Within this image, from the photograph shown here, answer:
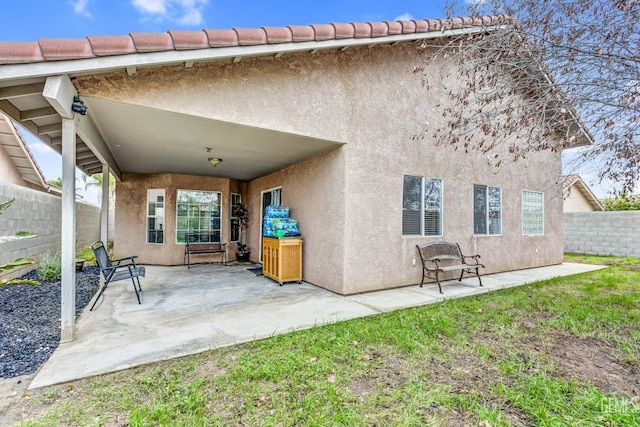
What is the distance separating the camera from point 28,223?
22.1 feet

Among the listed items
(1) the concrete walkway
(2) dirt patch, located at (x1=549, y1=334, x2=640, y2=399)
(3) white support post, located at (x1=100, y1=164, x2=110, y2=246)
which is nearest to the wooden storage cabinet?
(1) the concrete walkway

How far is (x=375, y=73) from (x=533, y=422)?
5908 mm

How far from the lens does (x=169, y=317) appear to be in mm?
4504

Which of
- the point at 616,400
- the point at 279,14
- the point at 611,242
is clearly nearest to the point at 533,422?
the point at 616,400

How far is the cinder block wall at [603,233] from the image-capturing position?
1146 centimetres

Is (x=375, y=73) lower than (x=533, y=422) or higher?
higher

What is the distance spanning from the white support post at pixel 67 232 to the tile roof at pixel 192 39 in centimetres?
90

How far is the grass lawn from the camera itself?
2.30 meters

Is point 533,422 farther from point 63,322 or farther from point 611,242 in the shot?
point 611,242

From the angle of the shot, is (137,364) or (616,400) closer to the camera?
(616,400)

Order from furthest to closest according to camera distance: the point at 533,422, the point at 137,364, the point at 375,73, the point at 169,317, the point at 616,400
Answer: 1. the point at 375,73
2. the point at 169,317
3. the point at 137,364
4. the point at 616,400
5. the point at 533,422

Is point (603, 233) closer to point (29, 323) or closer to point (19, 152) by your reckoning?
point (29, 323)

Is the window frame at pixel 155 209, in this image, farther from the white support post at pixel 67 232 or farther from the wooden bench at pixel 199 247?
the white support post at pixel 67 232

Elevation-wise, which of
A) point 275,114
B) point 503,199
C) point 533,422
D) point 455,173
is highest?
point 275,114
